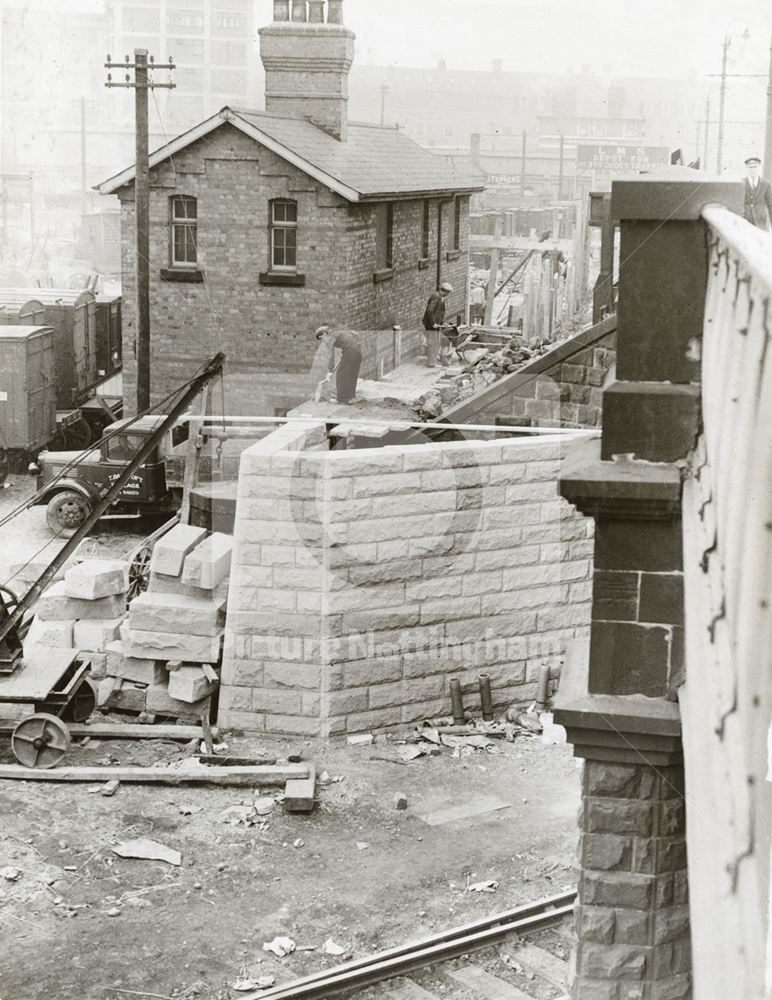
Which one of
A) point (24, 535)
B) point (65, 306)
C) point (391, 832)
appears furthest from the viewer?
point (65, 306)

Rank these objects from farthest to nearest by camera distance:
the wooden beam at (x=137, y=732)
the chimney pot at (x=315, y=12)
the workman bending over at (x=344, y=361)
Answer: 1. the chimney pot at (x=315, y=12)
2. the workman bending over at (x=344, y=361)
3. the wooden beam at (x=137, y=732)

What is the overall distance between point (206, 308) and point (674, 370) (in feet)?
71.0

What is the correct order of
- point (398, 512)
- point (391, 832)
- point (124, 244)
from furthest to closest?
point (124, 244) → point (398, 512) → point (391, 832)

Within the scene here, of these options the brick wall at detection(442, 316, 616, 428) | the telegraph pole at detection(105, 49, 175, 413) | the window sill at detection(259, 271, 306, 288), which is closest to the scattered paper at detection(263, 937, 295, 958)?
the brick wall at detection(442, 316, 616, 428)

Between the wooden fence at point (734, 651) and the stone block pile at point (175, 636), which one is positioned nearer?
the wooden fence at point (734, 651)

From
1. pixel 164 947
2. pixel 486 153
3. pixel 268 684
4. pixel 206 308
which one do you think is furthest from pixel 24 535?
pixel 486 153

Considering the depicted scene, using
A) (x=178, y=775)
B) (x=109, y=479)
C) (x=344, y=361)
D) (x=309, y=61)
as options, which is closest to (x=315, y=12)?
(x=309, y=61)

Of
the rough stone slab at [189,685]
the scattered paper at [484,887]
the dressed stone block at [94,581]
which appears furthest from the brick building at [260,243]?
the scattered paper at [484,887]

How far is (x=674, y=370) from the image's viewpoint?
4820 mm

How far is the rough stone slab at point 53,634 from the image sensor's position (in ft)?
40.7

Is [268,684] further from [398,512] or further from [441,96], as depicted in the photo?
[441,96]

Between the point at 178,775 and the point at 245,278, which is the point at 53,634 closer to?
the point at 178,775

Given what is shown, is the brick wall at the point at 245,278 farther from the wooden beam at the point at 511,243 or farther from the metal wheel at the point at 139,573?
the wooden beam at the point at 511,243

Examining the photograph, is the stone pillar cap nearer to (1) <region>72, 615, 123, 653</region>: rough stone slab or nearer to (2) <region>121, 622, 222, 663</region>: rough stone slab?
(2) <region>121, 622, 222, 663</region>: rough stone slab
